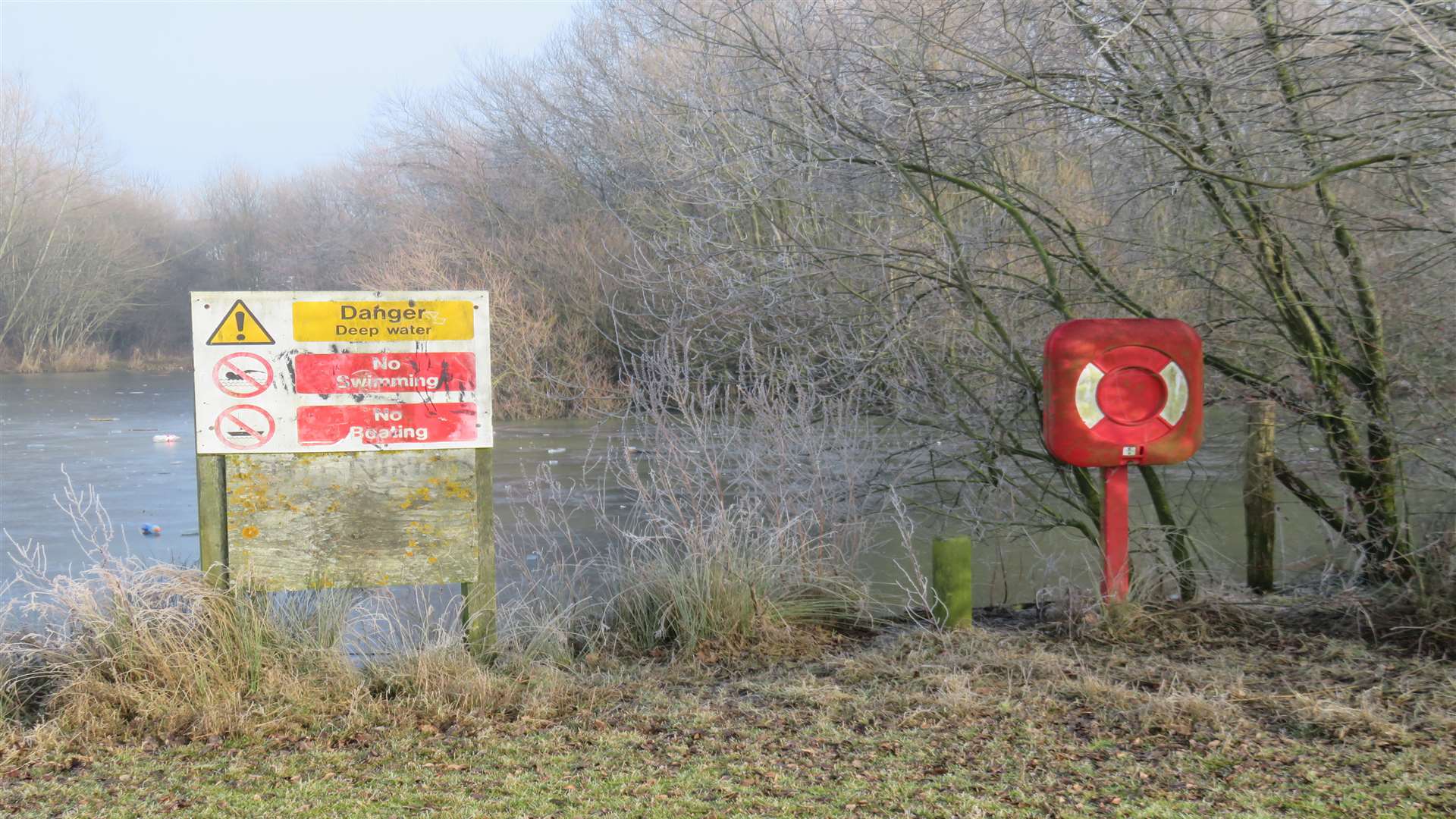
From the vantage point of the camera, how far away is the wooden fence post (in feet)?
22.6

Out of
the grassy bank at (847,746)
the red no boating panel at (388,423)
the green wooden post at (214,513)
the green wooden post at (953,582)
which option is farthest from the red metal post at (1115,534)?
the green wooden post at (214,513)

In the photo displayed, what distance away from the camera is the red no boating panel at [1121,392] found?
5.91 meters

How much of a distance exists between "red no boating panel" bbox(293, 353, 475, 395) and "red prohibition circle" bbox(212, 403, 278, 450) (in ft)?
0.61

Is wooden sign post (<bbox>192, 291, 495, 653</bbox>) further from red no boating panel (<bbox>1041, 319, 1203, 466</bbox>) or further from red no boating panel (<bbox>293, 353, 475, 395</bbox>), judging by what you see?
red no boating panel (<bbox>1041, 319, 1203, 466</bbox>)

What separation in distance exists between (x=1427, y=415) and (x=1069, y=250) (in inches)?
76.8

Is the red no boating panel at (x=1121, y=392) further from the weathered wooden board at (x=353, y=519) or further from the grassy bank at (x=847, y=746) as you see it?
the weathered wooden board at (x=353, y=519)

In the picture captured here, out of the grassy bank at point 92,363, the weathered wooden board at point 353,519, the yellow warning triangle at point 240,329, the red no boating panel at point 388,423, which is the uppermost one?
the grassy bank at point 92,363

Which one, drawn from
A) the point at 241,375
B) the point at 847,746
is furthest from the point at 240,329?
the point at 847,746

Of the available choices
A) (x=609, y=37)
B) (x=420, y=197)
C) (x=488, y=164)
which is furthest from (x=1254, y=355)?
(x=420, y=197)

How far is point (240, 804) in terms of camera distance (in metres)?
3.96

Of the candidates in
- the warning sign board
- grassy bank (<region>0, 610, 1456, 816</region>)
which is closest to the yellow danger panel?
the warning sign board

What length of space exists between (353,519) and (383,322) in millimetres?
865

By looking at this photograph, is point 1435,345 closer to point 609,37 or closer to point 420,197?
point 609,37

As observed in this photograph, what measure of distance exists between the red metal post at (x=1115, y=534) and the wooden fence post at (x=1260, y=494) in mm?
1224
